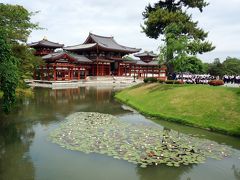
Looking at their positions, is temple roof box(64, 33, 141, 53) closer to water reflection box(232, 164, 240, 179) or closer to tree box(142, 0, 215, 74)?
tree box(142, 0, 215, 74)

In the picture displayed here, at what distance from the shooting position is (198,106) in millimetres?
23766

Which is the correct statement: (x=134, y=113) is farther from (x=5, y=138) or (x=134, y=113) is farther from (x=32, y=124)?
(x=5, y=138)

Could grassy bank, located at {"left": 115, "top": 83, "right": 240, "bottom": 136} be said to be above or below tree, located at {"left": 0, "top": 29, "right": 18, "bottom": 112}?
below

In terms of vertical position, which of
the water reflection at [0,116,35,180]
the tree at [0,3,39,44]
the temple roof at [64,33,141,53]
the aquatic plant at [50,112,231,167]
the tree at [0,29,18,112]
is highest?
the temple roof at [64,33,141,53]

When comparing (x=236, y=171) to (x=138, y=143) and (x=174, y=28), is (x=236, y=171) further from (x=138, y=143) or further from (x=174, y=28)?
(x=174, y=28)

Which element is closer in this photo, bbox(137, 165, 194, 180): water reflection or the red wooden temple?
bbox(137, 165, 194, 180): water reflection

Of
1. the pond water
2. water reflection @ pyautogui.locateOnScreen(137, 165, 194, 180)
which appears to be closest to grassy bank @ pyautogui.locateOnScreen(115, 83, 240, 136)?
the pond water

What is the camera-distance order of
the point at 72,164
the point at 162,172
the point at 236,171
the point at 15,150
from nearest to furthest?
the point at 162,172, the point at 236,171, the point at 72,164, the point at 15,150

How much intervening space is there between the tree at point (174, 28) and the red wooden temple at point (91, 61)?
77.4 ft

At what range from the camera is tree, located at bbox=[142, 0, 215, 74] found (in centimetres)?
3616

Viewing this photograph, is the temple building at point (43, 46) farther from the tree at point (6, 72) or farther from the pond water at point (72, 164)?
the tree at point (6, 72)

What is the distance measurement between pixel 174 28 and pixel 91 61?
114ft

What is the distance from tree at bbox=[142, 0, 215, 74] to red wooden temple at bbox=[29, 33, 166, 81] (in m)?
23.6

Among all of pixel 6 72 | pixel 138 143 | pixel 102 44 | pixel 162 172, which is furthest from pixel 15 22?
pixel 102 44
